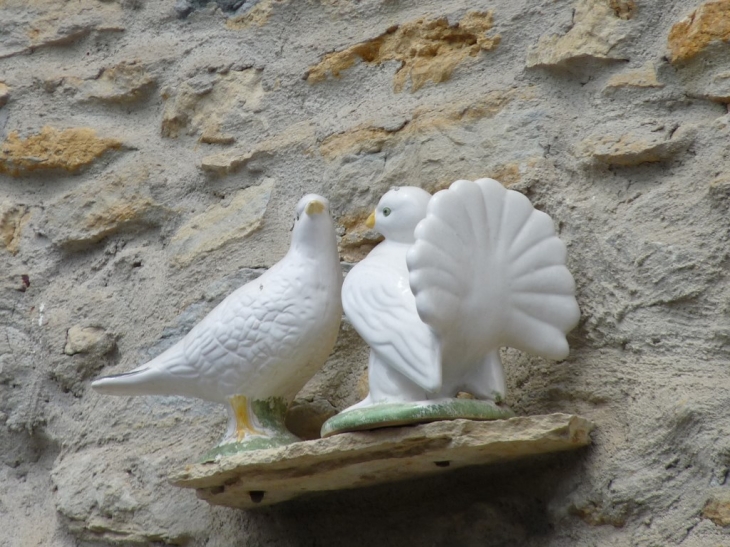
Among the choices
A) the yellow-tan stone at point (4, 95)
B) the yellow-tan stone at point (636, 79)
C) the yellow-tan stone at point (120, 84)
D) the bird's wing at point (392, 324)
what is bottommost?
the bird's wing at point (392, 324)

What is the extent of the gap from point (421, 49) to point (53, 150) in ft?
1.82

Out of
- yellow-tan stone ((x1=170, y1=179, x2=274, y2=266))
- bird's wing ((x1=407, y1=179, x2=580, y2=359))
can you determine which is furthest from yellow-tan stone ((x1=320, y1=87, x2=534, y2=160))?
bird's wing ((x1=407, y1=179, x2=580, y2=359))

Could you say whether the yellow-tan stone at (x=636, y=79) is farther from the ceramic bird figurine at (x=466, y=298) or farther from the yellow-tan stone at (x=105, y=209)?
the yellow-tan stone at (x=105, y=209)

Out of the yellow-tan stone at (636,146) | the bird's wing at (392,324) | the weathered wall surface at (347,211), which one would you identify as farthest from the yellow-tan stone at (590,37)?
the bird's wing at (392,324)

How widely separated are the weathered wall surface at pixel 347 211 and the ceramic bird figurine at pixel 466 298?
83mm

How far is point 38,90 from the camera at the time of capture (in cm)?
163

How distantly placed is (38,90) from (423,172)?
653mm

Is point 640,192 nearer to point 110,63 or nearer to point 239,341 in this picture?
point 239,341

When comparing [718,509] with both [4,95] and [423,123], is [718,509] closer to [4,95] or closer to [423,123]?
[423,123]

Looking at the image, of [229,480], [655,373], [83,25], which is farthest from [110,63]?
[655,373]

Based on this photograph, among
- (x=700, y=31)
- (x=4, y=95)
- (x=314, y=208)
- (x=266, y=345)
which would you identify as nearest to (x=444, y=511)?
(x=266, y=345)

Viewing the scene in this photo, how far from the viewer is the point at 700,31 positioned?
1.22 m

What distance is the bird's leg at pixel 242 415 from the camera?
119 cm

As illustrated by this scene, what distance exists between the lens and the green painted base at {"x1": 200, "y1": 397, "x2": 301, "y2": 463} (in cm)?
117
